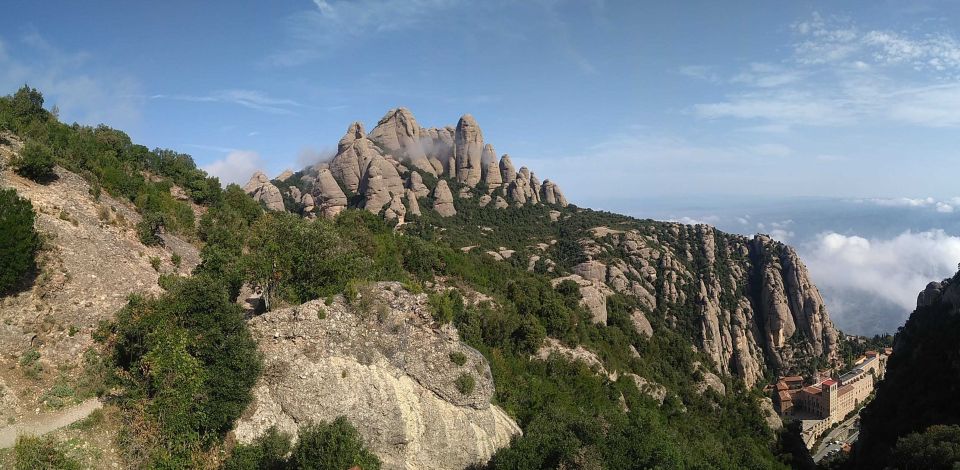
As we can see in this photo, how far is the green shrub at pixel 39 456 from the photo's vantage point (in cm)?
1211

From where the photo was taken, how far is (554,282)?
55656 mm

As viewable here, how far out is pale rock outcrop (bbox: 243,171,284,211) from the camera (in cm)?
8162

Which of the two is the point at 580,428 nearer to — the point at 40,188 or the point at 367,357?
the point at 367,357

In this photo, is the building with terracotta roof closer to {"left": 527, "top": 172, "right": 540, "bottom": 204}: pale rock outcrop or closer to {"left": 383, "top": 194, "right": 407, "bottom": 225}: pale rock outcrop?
{"left": 527, "top": 172, "right": 540, "bottom": 204}: pale rock outcrop

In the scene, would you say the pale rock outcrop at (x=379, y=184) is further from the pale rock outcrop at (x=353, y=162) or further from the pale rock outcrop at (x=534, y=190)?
the pale rock outcrop at (x=534, y=190)

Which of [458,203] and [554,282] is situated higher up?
[458,203]

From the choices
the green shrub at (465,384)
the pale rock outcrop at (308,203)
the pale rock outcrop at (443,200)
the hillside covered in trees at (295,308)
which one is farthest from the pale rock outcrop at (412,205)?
the green shrub at (465,384)

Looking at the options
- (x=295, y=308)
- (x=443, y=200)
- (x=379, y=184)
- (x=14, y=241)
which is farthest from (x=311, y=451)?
(x=443, y=200)

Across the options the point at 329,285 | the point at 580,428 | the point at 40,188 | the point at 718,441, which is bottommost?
the point at 718,441

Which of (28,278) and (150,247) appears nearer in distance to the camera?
(28,278)

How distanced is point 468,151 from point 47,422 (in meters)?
105

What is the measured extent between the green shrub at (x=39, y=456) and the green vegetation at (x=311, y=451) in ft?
14.4

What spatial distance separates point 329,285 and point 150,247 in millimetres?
11611

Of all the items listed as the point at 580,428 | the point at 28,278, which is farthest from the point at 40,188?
the point at 580,428
